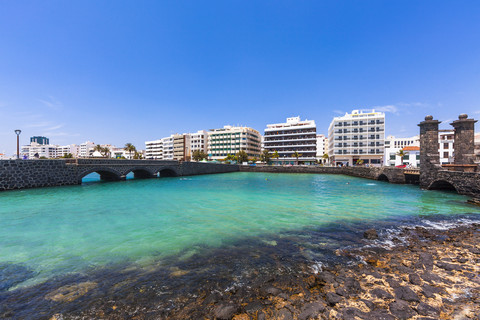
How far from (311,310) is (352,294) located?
5.30 ft

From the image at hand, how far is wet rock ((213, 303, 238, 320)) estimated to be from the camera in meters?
5.46

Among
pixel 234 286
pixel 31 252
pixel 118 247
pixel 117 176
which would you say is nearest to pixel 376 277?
pixel 234 286

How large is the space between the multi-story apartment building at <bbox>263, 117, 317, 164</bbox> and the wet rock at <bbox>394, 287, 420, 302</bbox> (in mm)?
111813

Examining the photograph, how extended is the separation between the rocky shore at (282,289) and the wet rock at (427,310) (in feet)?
0.08

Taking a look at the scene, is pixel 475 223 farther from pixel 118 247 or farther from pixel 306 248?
pixel 118 247

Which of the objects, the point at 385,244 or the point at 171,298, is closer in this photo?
the point at 171,298

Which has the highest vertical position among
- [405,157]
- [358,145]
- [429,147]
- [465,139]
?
[358,145]

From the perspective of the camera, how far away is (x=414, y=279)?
7145mm

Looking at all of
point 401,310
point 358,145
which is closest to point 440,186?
point 401,310

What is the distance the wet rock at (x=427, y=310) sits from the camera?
5523mm

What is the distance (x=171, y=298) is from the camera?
630cm

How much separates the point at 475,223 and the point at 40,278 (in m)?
23.6

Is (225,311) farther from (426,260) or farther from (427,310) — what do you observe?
(426,260)

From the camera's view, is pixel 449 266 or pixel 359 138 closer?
pixel 449 266
